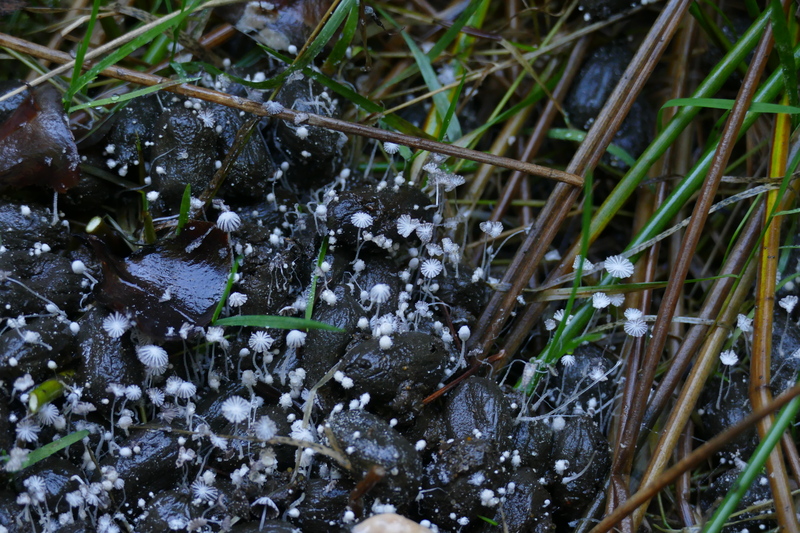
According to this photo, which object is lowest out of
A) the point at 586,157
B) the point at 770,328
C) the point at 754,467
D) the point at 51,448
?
the point at 51,448

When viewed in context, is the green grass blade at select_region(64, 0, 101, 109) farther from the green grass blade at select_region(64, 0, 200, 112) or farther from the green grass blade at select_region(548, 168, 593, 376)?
the green grass blade at select_region(548, 168, 593, 376)

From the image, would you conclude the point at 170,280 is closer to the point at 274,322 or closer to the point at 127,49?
the point at 274,322

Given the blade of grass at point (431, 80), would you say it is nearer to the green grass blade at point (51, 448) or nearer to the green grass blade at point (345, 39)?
the green grass blade at point (345, 39)

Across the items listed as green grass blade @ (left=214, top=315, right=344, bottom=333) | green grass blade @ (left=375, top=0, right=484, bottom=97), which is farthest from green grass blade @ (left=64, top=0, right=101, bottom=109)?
green grass blade @ (left=375, top=0, right=484, bottom=97)

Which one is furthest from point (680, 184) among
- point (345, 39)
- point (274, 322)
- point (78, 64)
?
point (78, 64)

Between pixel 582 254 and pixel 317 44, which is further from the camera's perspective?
pixel 317 44

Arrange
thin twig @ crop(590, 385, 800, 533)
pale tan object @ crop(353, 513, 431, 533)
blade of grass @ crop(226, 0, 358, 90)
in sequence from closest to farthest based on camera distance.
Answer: thin twig @ crop(590, 385, 800, 533)
pale tan object @ crop(353, 513, 431, 533)
blade of grass @ crop(226, 0, 358, 90)

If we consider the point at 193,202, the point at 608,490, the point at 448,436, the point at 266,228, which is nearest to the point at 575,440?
the point at 608,490

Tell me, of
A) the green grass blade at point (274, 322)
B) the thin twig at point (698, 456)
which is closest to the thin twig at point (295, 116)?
the green grass blade at point (274, 322)
